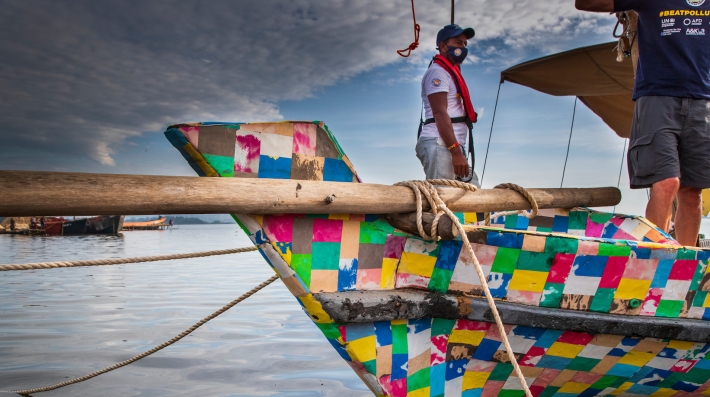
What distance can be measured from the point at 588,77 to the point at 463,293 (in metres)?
5.05

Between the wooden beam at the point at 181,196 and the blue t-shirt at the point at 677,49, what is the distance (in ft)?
4.87

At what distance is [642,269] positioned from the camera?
5.47 feet

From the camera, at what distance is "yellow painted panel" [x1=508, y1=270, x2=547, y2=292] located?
1633 millimetres

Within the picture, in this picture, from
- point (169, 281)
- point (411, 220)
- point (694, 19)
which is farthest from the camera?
point (169, 281)

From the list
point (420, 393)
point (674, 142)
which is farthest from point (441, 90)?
point (420, 393)

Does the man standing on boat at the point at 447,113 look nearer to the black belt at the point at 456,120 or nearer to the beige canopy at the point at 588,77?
the black belt at the point at 456,120

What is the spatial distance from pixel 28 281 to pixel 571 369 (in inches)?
326

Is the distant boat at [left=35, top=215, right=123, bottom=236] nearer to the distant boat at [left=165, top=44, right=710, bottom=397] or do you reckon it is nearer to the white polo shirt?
the white polo shirt

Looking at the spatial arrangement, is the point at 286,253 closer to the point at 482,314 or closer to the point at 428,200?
the point at 428,200

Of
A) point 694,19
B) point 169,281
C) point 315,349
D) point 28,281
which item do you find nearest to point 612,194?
point 694,19

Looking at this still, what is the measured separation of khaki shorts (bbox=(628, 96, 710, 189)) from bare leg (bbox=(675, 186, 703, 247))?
0.09 m

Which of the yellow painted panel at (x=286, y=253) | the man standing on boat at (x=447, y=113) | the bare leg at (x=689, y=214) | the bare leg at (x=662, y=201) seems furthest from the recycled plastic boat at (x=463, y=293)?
the man standing on boat at (x=447, y=113)

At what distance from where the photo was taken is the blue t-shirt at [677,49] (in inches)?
91.4

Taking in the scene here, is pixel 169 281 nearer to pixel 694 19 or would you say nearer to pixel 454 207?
pixel 454 207
